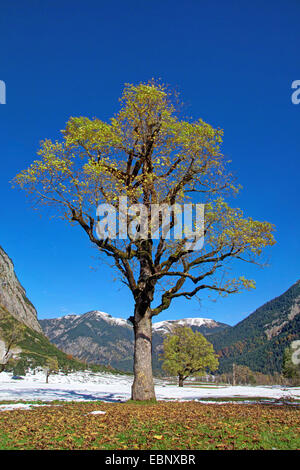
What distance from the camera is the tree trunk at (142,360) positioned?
1655 cm

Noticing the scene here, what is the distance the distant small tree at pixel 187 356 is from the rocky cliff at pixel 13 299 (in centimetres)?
4975

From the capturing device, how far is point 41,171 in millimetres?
17453

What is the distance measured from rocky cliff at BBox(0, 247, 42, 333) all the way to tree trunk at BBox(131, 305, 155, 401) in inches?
3093

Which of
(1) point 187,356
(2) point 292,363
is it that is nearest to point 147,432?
(1) point 187,356

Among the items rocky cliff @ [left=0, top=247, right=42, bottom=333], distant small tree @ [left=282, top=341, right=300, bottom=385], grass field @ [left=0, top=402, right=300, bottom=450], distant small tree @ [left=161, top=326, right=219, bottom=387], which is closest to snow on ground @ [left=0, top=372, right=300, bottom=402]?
grass field @ [left=0, top=402, right=300, bottom=450]

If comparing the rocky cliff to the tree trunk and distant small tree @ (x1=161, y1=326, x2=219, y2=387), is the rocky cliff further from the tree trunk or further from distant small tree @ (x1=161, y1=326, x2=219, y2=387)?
the tree trunk

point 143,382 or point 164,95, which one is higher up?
point 164,95

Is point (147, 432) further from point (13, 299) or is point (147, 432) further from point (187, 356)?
point (13, 299)

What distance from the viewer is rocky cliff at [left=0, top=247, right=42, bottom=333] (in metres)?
92.4

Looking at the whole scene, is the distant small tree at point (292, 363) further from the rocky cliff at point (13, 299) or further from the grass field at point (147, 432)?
the rocky cliff at point (13, 299)
